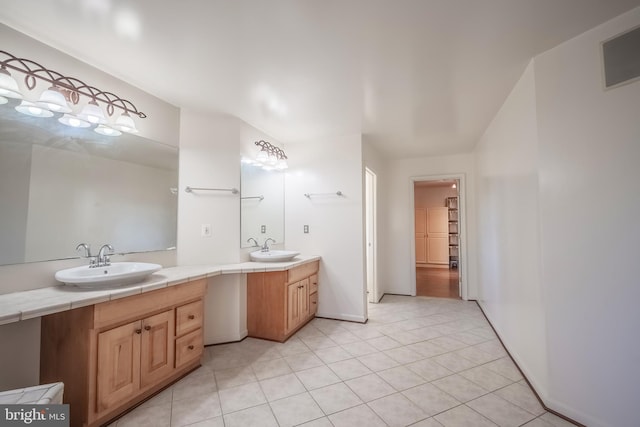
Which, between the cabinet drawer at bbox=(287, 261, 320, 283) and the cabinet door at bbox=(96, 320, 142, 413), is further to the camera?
the cabinet drawer at bbox=(287, 261, 320, 283)

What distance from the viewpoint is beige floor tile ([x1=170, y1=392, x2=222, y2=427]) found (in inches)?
64.4

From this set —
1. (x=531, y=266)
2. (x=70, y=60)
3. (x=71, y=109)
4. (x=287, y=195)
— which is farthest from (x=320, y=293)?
(x=70, y=60)

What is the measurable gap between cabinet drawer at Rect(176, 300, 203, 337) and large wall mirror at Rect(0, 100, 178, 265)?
0.63m

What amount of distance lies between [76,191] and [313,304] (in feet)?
8.46

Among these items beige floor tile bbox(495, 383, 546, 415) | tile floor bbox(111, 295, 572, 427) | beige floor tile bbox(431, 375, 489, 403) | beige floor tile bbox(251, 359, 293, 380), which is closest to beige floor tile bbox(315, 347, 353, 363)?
tile floor bbox(111, 295, 572, 427)

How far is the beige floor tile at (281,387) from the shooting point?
74.9 inches

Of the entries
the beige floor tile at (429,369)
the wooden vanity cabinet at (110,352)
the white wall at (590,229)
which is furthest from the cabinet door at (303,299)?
the white wall at (590,229)

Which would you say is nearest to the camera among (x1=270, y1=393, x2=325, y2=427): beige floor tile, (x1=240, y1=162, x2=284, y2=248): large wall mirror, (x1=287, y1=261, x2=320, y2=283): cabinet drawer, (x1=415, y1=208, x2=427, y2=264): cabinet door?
(x1=270, y1=393, x2=325, y2=427): beige floor tile

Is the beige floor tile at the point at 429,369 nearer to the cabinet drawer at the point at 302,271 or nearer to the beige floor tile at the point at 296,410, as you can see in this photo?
the beige floor tile at the point at 296,410

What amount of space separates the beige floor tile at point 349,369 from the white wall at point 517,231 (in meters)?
1.23

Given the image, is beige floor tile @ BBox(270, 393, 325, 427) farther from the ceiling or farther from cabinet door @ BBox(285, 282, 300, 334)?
the ceiling

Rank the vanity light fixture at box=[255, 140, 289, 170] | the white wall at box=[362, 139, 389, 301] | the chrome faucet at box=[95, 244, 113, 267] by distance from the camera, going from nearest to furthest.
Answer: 1. the chrome faucet at box=[95, 244, 113, 267]
2. the vanity light fixture at box=[255, 140, 289, 170]
3. the white wall at box=[362, 139, 389, 301]

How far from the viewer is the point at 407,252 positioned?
470cm

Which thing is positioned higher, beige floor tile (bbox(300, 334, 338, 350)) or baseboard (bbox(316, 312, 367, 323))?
baseboard (bbox(316, 312, 367, 323))
